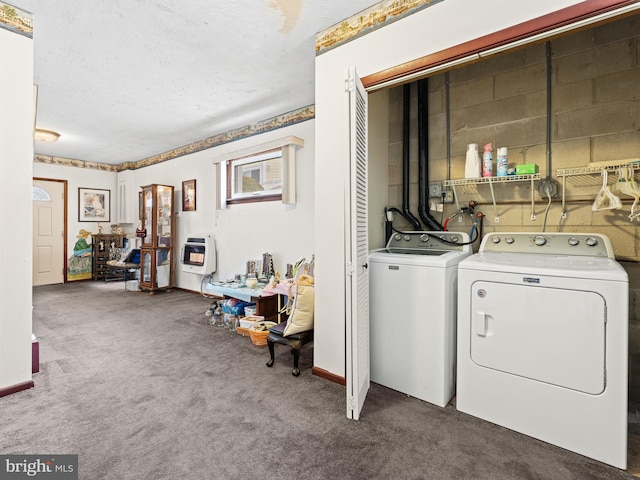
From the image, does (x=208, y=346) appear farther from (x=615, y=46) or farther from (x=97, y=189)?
(x=97, y=189)

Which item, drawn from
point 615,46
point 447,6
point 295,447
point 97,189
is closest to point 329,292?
point 295,447

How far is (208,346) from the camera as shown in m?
3.08

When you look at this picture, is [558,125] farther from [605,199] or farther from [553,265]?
[553,265]

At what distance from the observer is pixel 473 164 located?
2.43 metres

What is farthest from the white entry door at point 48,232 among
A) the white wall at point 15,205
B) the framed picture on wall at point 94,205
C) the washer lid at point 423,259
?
the washer lid at point 423,259

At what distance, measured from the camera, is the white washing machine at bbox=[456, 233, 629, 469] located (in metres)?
1.53

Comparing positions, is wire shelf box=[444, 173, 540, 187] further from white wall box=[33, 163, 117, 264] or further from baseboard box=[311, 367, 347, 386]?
white wall box=[33, 163, 117, 264]

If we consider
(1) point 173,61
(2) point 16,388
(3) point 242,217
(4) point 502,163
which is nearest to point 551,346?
(4) point 502,163

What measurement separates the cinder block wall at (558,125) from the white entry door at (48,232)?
702 cm

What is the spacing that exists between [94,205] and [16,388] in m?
5.72

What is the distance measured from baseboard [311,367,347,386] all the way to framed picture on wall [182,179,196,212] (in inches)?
160

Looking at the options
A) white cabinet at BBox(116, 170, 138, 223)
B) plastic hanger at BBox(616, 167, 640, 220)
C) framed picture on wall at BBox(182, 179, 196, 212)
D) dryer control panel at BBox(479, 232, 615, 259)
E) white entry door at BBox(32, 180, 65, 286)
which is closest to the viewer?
plastic hanger at BBox(616, 167, 640, 220)

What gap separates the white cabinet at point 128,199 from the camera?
22.6 feet

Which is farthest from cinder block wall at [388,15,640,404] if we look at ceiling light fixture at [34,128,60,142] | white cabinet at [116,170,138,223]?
white cabinet at [116,170,138,223]
